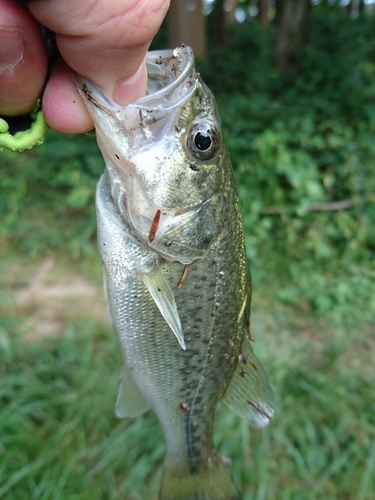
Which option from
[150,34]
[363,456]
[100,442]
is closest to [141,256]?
[150,34]

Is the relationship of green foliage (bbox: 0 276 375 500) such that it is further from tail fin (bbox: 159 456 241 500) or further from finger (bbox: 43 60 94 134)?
finger (bbox: 43 60 94 134)

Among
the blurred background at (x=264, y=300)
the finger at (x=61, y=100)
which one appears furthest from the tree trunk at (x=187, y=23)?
the finger at (x=61, y=100)

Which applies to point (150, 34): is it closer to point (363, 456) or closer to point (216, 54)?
point (363, 456)

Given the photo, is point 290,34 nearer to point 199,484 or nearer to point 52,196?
point 52,196

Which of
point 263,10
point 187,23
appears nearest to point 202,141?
point 187,23

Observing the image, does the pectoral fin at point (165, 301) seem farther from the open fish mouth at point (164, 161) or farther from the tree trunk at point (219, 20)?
the tree trunk at point (219, 20)

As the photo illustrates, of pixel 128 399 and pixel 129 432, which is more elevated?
→ pixel 128 399
